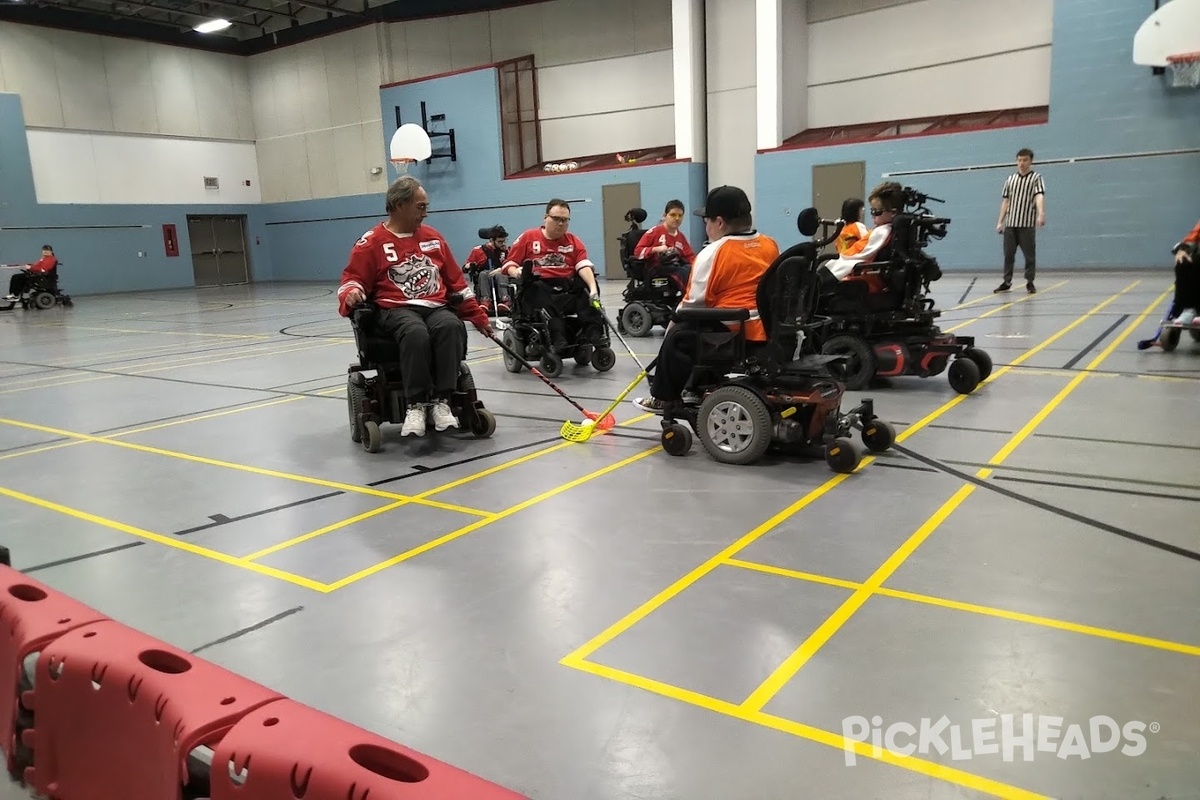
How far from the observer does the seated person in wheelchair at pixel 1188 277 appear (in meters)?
6.43

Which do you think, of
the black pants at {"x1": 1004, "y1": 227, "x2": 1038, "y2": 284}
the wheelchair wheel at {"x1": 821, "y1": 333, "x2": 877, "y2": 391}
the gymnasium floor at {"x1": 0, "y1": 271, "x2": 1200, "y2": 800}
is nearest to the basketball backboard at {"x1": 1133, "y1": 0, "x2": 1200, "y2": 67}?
the black pants at {"x1": 1004, "y1": 227, "x2": 1038, "y2": 284}

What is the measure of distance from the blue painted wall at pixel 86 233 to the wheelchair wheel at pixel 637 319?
19.3 meters

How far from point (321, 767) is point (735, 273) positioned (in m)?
3.41

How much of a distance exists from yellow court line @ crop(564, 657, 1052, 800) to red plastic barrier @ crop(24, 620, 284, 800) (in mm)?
954

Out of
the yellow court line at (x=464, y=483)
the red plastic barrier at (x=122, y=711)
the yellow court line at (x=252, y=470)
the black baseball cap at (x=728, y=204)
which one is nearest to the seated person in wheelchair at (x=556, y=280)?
the yellow court line at (x=464, y=483)

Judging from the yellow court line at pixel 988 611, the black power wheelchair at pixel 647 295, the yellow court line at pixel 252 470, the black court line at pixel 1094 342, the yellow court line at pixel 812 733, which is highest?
the black power wheelchair at pixel 647 295

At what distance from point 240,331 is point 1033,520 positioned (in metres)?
11.4

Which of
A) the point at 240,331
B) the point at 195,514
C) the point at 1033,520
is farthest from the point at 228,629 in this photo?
the point at 240,331

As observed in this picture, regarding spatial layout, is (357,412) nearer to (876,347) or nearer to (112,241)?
(876,347)

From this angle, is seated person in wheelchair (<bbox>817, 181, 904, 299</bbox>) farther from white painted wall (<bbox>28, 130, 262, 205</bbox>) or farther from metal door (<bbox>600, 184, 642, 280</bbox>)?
white painted wall (<bbox>28, 130, 262, 205</bbox>)

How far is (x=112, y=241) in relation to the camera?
2350cm

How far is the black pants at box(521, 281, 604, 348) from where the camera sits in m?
7.46

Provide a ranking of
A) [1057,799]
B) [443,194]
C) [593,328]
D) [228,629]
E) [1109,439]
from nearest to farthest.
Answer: [1057,799], [228,629], [1109,439], [593,328], [443,194]

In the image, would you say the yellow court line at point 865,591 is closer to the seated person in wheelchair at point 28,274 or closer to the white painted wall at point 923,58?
the white painted wall at point 923,58
